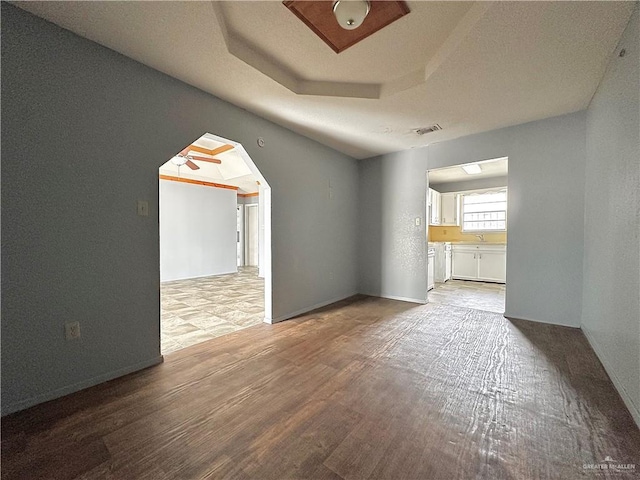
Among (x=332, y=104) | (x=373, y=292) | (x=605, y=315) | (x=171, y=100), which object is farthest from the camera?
(x=373, y=292)

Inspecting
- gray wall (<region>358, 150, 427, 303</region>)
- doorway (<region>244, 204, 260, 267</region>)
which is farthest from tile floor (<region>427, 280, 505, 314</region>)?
doorway (<region>244, 204, 260, 267</region>)

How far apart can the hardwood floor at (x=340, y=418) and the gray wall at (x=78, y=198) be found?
299 mm

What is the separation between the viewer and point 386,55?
89.5 inches

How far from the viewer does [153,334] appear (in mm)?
2324

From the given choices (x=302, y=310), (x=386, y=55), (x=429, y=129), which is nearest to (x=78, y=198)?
(x=386, y=55)

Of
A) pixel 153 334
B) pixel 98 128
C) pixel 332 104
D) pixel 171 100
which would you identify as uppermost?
pixel 332 104

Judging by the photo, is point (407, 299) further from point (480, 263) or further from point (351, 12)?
point (351, 12)

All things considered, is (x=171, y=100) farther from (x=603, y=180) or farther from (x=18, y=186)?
(x=603, y=180)

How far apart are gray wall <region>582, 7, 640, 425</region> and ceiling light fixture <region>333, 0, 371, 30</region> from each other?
1.70 metres

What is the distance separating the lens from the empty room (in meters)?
1.45

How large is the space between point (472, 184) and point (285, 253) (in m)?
5.59

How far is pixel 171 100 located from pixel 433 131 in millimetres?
3210

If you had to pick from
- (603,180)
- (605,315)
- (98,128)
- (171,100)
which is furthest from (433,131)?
(98,128)

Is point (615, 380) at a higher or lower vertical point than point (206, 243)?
lower
